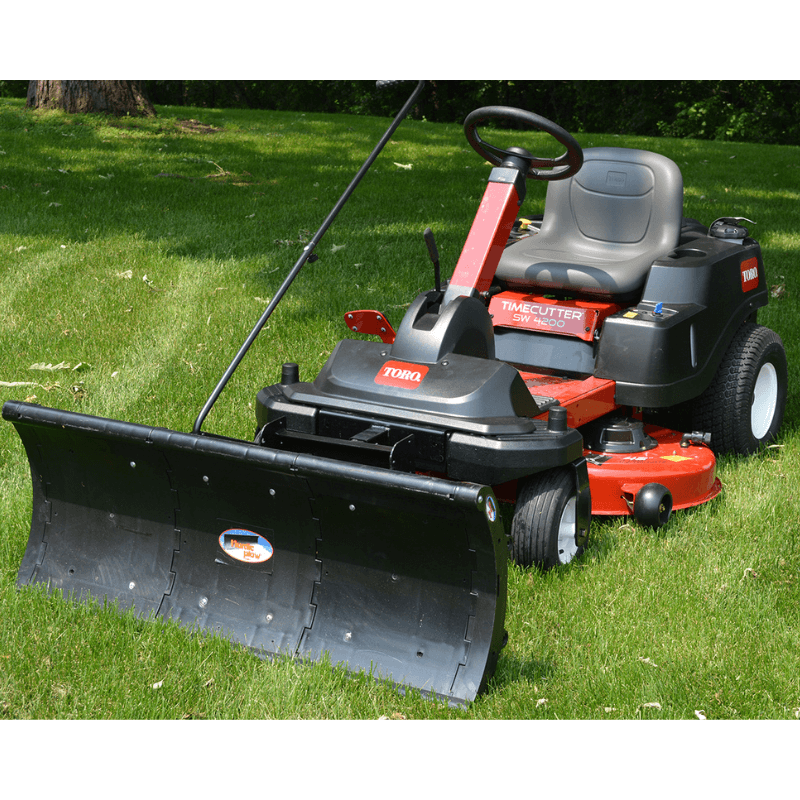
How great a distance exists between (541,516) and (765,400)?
1898mm

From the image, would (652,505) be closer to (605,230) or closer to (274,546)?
(274,546)

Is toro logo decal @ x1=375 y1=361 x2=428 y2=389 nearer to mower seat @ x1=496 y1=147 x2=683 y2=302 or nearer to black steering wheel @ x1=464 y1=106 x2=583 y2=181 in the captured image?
black steering wheel @ x1=464 y1=106 x2=583 y2=181

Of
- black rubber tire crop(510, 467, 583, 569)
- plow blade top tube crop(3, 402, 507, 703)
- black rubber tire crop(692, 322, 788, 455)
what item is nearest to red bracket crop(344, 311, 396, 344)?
black rubber tire crop(510, 467, 583, 569)

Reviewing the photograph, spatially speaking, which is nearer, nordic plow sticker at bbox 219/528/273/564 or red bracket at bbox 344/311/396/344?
nordic plow sticker at bbox 219/528/273/564

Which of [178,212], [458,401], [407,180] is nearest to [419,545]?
[458,401]

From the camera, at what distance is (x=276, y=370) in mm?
5109

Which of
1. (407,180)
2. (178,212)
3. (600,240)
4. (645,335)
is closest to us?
(645,335)

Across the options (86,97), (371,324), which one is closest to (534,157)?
(371,324)

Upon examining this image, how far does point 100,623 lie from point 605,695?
1.51 meters

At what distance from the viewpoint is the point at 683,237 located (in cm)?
457

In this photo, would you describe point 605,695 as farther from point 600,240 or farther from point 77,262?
point 77,262

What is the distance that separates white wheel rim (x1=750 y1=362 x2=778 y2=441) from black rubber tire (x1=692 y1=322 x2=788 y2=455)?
0.04 meters

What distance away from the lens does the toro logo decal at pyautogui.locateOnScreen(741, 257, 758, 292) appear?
→ 4.39 m

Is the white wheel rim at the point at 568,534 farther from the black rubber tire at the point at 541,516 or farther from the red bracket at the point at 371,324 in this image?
the red bracket at the point at 371,324
